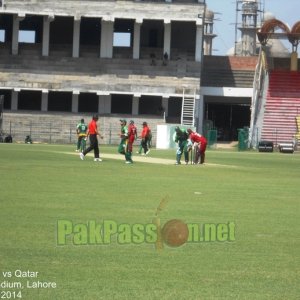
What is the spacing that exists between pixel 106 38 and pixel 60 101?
5.42 metres

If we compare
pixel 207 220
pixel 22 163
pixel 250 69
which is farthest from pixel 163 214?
pixel 250 69

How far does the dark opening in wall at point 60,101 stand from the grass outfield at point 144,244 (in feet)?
167

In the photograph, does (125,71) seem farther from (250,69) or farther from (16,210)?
(16,210)

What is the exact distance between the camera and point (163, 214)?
17.4 metres

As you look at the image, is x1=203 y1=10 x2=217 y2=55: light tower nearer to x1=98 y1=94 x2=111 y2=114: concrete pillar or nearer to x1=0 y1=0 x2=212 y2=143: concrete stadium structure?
x1=0 y1=0 x2=212 y2=143: concrete stadium structure

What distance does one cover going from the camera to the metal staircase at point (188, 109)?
239ft

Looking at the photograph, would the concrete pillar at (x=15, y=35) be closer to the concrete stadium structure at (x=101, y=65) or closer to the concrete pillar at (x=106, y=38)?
the concrete stadium structure at (x=101, y=65)

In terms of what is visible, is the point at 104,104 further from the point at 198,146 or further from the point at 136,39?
the point at 198,146

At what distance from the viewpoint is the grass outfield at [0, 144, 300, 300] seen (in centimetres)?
1072

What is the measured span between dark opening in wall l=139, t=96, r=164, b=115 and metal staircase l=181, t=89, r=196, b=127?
153 inches

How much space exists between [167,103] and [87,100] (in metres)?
5.79

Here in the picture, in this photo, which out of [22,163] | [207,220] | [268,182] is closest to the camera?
[207,220]

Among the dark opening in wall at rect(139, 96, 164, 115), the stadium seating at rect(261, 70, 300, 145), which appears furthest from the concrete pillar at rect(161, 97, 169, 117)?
the stadium seating at rect(261, 70, 300, 145)

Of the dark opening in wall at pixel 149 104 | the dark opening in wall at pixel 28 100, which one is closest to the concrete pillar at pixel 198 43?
the dark opening in wall at pixel 149 104
